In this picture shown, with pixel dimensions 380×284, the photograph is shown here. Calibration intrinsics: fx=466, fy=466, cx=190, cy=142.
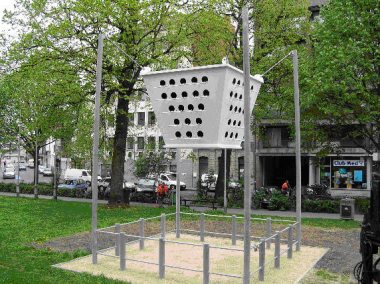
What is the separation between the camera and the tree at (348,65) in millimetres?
22391

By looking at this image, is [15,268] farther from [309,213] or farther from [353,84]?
[309,213]

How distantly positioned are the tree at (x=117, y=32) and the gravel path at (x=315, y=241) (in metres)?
7.85

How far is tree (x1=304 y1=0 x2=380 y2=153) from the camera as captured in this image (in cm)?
2239

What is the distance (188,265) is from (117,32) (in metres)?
15.7

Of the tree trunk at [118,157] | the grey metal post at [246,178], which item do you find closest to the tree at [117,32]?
the tree trunk at [118,157]

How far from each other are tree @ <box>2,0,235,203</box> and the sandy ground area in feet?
36.8

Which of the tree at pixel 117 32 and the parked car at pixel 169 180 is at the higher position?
the tree at pixel 117 32

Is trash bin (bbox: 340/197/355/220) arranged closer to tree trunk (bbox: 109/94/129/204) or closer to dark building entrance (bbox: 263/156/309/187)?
tree trunk (bbox: 109/94/129/204)

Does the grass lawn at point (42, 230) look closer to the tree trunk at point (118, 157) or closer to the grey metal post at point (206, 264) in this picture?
the tree trunk at point (118, 157)

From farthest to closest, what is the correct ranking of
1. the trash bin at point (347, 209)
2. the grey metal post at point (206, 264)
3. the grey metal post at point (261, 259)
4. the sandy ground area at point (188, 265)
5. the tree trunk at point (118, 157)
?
the tree trunk at point (118, 157) < the trash bin at point (347, 209) < the sandy ground area at point (188, 265) < the grey metal post at point (261, 259) < the grey metal post at point (206, 264)

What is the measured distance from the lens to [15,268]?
38.6 feet

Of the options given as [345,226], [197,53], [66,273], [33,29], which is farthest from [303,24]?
[66,273]

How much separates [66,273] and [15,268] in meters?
1.39

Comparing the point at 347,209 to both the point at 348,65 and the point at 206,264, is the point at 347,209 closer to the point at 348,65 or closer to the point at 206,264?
the point at 348,65
